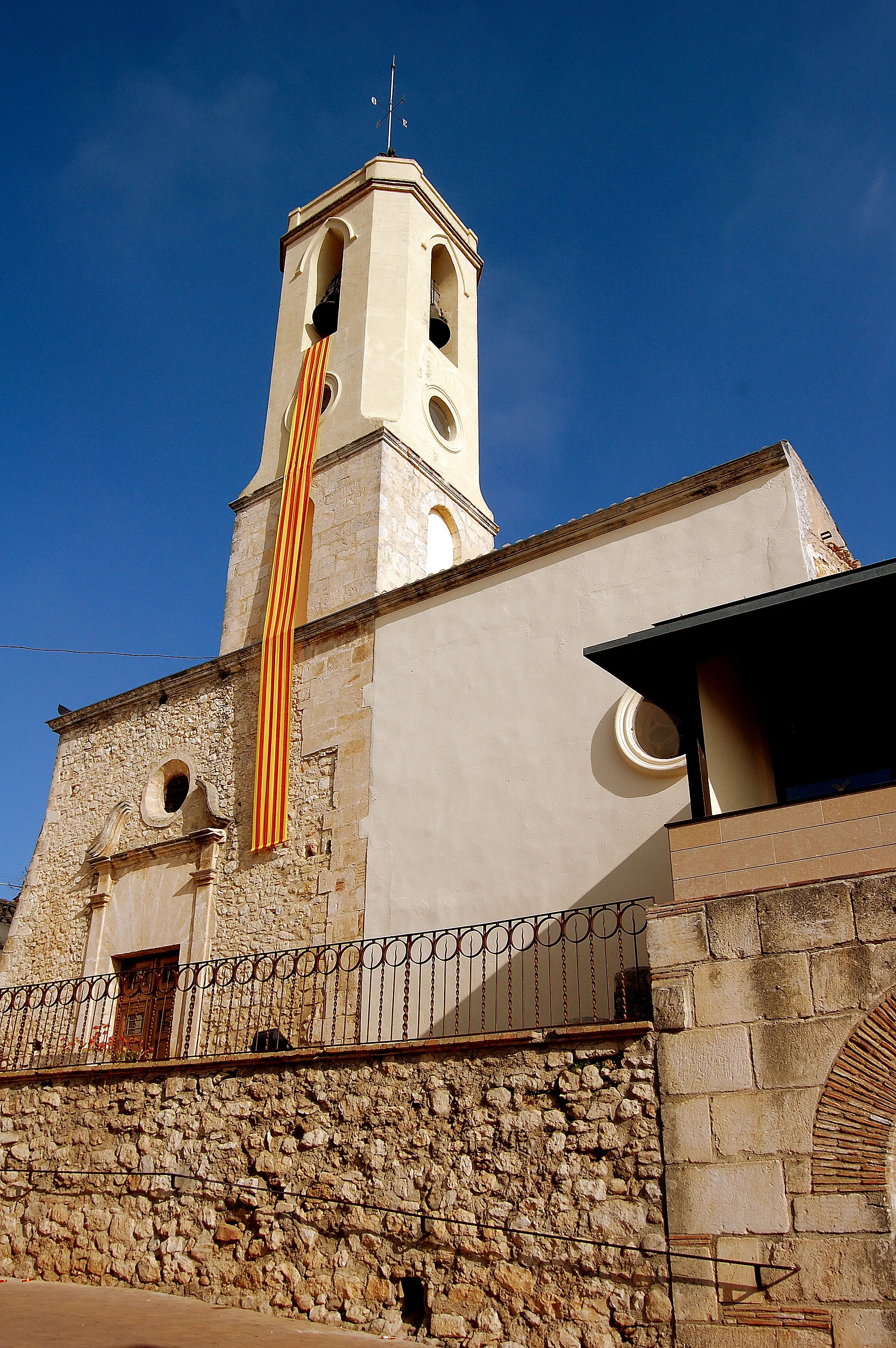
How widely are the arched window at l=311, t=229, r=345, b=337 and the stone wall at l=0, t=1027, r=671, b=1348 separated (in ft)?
38.1

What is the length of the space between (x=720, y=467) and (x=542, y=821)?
365 cm

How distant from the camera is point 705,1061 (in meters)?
6.61

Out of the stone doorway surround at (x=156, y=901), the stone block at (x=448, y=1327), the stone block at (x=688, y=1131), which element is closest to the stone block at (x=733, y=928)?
the stone block at (x=688, y=1131)

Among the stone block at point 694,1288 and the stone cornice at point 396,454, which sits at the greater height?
the stone cornice at point 396,454

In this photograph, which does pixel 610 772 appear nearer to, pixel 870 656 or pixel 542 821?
pixel 542 821

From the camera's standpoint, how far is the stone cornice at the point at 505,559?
10.0 meters

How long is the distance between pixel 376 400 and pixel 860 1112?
37.5ft

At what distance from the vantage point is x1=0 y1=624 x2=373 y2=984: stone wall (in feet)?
37.8

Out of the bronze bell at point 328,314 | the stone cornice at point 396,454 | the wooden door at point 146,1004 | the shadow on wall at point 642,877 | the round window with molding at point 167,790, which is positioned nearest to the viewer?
the shadow on wall at point 642,877

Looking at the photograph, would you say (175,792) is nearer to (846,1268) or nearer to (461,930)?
(461,930)

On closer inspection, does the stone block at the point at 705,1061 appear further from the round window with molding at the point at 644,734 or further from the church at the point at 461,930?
the round window with molding at the point at 644,734

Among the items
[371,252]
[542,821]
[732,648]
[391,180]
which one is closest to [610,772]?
[542,821]

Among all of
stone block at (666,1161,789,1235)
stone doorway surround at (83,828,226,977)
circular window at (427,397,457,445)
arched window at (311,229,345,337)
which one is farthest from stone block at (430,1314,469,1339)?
arched window at (311,229,345,337)

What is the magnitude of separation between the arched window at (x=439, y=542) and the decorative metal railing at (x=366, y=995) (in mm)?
5713
